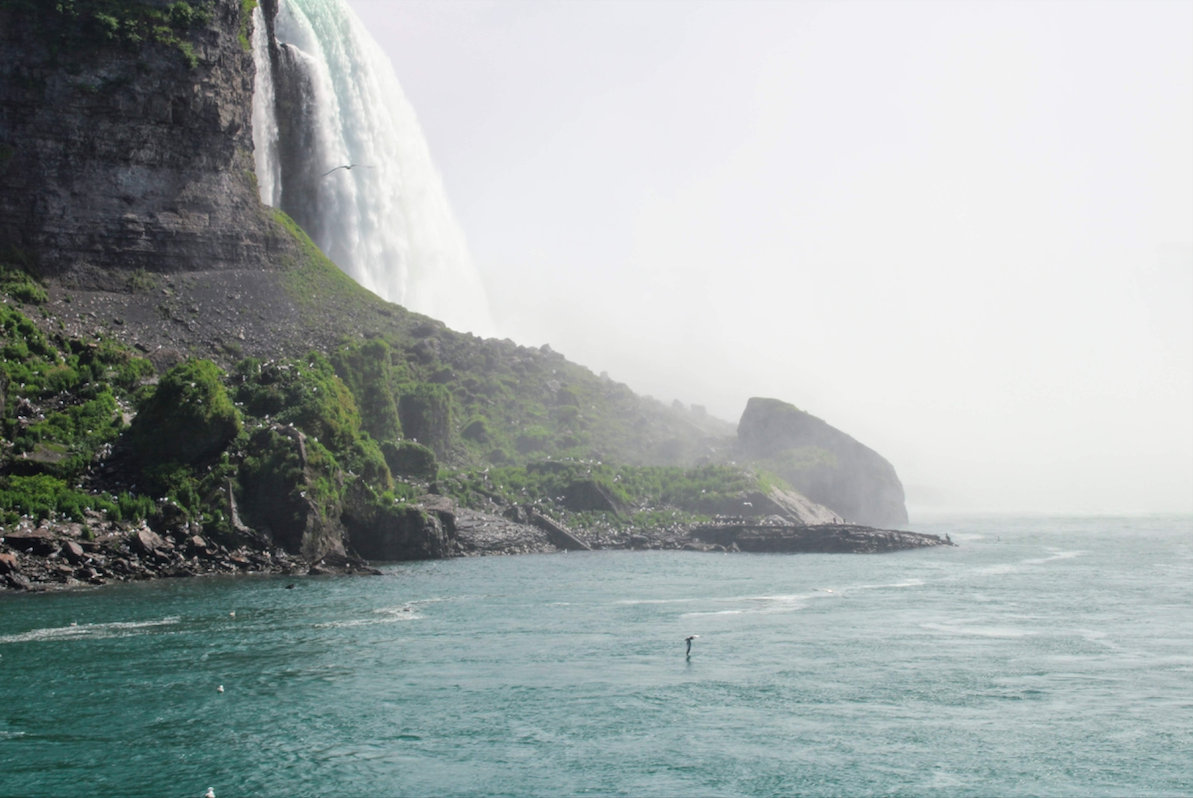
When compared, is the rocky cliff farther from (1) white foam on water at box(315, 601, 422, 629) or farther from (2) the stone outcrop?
(1) white foam on water at box(315, 601, 422, 629)

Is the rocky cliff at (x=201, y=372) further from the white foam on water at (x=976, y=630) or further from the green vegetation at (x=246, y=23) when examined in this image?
the white foam on water at (x=976, y=630)

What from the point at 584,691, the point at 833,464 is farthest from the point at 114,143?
the point at 833,464

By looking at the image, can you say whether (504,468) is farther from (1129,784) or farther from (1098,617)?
(1129,784)

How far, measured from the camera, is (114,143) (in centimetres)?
11475

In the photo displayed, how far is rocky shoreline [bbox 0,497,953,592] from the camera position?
248ft

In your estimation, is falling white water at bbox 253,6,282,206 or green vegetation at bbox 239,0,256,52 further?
falling white water at bbox 253,6,282,206

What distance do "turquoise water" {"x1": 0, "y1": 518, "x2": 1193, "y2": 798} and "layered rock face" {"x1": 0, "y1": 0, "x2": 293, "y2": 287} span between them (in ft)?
170

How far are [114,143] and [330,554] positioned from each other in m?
53.6

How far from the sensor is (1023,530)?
176250mm

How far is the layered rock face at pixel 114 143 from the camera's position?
11156 centimetres

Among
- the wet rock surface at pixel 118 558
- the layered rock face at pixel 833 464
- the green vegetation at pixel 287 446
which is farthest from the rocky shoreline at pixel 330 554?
the layered rock face at pixel 833 464

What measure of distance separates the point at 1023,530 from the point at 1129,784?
5810 inches

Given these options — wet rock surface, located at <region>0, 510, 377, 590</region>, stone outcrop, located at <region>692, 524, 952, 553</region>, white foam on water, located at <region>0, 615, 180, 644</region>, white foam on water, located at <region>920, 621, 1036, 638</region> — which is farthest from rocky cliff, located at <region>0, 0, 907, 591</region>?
white foam on water, located at <region>920, 621, 1036, 638</region>

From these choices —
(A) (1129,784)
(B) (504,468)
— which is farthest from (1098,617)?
(B) (504,468)
